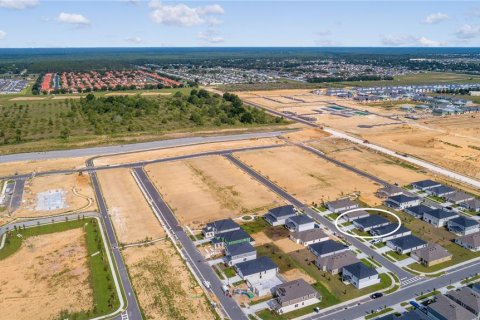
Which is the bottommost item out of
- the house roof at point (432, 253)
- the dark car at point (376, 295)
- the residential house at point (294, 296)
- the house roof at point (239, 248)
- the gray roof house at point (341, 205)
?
the dark car at point (376, 295)

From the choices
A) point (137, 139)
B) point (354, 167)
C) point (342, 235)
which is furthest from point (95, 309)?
point (137, 139)

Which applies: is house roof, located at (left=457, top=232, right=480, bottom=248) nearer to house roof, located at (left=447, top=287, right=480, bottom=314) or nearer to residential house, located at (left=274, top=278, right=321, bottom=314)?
house roof, located at (left=447, top=287, right=480, bottom=314)

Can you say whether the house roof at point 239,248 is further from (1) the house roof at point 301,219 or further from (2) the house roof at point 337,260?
(1) the house roof at point 301,219

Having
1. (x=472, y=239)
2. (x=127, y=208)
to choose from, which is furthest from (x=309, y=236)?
(x=127, y=208)

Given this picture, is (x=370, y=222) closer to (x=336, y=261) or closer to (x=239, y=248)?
(x=336, y=261)

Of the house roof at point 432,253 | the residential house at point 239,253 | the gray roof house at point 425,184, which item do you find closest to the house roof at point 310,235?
the residential house at point 239,253

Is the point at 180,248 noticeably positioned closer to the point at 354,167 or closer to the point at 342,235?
the point at 342,235
